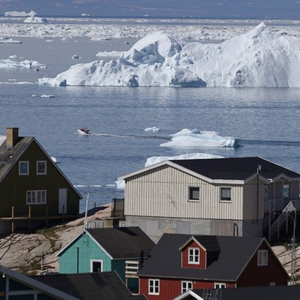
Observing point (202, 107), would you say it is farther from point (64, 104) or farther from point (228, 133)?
point (228, 133)

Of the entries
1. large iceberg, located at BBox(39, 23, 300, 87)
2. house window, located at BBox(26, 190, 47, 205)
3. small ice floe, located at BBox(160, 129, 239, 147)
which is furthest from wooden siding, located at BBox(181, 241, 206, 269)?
large iceberg, located at BBox(39, 23, 300, 87)

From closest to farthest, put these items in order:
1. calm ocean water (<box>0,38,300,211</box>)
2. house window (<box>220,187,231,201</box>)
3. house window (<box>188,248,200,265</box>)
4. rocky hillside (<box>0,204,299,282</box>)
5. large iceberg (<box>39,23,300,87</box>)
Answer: house window (<box>188,248,200,265</box>) → house window (<box>220,187,231,201</box>) → rocky hillside (<box>0,204,299,282</box>) → calm ocean water (<box>0,38,300,211</box>) → large iceberg (<box>39,23,300,87</box>)

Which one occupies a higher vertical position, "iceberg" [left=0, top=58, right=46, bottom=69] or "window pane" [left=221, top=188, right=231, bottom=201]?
"iceberg" [left=0, top=58, right=46, bottom=69]

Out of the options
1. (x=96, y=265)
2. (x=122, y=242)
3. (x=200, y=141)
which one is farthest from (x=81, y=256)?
(x=200, y=141)

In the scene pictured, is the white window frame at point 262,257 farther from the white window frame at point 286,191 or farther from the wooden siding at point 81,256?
the white window frame at point 286,191

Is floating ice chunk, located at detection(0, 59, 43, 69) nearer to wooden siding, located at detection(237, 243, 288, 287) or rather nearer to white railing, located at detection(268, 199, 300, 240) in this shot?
white railing, located at detection(268, 199, 300, 240)

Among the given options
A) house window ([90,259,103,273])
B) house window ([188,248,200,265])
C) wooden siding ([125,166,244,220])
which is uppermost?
wooden siding ([125,166,244,220])

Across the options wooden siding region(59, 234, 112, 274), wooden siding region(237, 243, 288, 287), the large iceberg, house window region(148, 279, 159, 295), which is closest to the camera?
wooden siding region(237, 243, 288, 287)
